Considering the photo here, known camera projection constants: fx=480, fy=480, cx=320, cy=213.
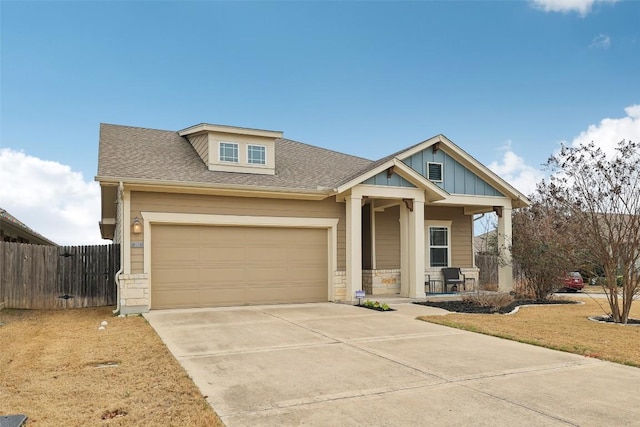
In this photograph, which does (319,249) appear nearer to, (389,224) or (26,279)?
(389,224)

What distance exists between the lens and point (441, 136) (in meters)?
14.8

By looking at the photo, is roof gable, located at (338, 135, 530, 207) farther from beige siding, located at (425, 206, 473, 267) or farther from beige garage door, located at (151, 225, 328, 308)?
beige garage door, located at (151, 225, 328, 308)

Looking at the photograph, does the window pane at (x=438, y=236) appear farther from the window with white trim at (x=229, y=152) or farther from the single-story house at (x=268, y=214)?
the window with white trim at (x=229, y=152)

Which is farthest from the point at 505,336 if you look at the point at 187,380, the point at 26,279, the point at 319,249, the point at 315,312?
the point at 26,279

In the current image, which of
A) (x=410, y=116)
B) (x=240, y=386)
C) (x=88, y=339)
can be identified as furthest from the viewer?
(x=410, y=116)

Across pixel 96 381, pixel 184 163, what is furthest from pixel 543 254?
pixel 96 381

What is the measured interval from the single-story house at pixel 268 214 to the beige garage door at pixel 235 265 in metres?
0.03

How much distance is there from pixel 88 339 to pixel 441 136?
11.1 metres

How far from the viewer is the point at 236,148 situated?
45.6 ft

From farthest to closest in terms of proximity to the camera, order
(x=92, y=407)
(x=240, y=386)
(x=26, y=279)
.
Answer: (x=26, y=279) < (x=240, y=386) < (x=92, y=407)

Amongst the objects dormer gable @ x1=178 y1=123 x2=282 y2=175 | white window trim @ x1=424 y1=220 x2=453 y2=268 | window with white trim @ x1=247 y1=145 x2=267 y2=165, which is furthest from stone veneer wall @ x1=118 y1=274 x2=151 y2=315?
white window trim @ x1=424 y1=220 x2=453 y2=268

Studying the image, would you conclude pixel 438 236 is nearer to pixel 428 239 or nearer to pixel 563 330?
pixel 428 239

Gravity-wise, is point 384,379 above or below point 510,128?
below

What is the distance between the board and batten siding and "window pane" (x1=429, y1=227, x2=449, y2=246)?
436 cm
